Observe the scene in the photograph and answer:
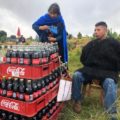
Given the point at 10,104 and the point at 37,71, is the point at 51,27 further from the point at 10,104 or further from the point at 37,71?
the point at 10,104

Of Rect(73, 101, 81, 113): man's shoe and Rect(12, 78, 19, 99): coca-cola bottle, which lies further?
Rect(73, 101, 81, 113): man's shoe

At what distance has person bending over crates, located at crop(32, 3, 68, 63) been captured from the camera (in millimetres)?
6930

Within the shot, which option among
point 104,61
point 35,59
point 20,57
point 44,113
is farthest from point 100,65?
point 20,57

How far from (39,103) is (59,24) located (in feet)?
8.04

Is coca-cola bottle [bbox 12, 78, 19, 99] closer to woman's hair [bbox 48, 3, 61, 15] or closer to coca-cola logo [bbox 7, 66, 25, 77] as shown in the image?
coca-cola logo [bbox 7, 66, 25, 77]

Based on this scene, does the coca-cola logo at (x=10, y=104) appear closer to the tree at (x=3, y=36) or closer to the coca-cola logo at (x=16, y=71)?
the coca-cola logo at (x=16, y=71)

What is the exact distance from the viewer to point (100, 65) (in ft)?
19.2

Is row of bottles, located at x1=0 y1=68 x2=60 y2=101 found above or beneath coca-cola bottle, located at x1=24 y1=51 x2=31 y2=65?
beneath

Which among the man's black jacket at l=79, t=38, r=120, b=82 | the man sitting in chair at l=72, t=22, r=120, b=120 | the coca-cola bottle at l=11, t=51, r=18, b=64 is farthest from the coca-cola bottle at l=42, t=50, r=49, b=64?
the man's black jacket at l=79, t=38, r=120, b=82

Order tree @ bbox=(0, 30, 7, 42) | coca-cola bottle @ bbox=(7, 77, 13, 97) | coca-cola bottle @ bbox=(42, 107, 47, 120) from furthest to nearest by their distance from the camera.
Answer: tree @ bbox=(0, 30, 7, 42), coca-cola bottle @ bbox=(42, 107, 47, 120), coca-cola bottle @ bbox=(7, 77, 13, 97)

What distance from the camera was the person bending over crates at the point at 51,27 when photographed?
6.93 metres

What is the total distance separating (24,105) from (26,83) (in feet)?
1.02

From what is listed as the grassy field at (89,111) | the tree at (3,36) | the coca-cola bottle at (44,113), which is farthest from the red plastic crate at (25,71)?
the tree at (3,36)

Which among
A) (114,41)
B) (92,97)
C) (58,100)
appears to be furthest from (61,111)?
(114,41)
